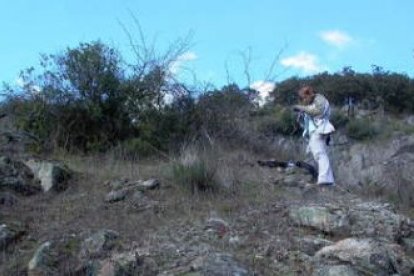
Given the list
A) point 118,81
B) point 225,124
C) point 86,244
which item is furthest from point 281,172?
point 86,244

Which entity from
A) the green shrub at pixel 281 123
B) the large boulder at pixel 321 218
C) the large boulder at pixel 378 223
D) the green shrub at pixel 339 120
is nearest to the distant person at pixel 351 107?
the green shrub at pixel 339 120

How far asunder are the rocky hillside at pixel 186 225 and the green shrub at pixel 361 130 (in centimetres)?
867

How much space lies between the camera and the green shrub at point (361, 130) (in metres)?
20.8

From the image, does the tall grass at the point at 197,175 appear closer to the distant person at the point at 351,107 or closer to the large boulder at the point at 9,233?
the large boulder at the point at 9,233

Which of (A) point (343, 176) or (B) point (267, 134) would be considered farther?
(B) point (267, 134)

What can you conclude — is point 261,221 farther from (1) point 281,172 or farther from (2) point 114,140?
(2) point 114,140

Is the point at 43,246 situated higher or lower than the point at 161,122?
lower

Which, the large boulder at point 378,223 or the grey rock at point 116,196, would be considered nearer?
the large boulder at point 378,223

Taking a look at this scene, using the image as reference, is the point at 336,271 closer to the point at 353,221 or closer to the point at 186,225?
the point at 353,221

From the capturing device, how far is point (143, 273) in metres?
7.48

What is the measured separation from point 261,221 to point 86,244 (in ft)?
6.73

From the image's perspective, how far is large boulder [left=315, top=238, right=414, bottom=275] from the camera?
7.70m

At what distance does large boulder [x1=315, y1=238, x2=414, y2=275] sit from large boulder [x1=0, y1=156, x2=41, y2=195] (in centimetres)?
439

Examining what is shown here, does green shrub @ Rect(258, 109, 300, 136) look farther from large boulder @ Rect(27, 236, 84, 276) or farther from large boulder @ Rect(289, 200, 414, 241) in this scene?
large boulder @ Rect(27, 236, 84, 276)
